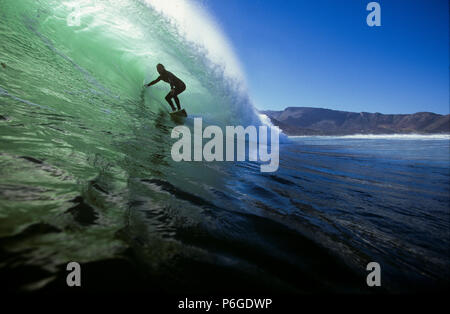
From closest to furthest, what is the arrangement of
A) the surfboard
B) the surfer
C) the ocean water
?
the ocean water
the surfer
the surfboard

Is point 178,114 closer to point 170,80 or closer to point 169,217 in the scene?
point 170,80

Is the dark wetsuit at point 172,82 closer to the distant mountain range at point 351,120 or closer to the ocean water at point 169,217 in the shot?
the ocean water at point 169,217

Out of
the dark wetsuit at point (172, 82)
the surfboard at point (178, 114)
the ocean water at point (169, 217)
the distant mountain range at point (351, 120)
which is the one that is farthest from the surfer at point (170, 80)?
the distant mountain range at point (351, 120)

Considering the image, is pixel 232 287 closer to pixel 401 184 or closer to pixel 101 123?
pixel 101 123

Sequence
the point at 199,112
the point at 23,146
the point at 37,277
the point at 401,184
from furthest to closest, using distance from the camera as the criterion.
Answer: the point at 199,112 < the point at 401,184 < the point at 23,146 < the point at 37,277

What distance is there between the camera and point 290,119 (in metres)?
168

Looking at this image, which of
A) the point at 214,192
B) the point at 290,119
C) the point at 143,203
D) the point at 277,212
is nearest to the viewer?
the point at 143,203

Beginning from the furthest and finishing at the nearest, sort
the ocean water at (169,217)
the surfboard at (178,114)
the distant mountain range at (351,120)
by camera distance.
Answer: the distant mountain range at (351,120) < the surfboard at (178,114) < the ocean water at (169,217)

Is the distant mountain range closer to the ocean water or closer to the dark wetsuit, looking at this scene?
the dark wetsuit

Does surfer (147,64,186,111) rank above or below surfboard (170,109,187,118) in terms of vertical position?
above

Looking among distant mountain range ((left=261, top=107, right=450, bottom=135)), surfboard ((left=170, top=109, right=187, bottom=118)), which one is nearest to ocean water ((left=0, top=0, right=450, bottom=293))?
surfboard ((left=170, top=109, right=187, bottom=118))

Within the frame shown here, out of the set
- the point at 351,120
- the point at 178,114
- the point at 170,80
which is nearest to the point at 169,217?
the point at 170,80
